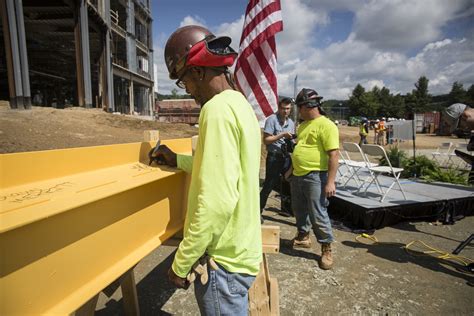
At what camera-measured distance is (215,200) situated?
106cm

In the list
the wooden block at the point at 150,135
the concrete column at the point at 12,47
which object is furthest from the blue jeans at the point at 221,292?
the concrete column at the point at 12,47

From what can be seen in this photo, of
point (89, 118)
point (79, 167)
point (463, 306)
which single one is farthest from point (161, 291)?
point (89, 118)

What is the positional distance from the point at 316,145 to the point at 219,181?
2689 millimetres

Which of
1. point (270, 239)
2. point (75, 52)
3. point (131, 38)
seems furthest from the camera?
point (131, 38)

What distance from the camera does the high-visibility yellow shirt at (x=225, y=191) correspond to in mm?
1067

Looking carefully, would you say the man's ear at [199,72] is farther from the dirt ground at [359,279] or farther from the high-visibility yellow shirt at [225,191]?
the dirt ground at [359,279]

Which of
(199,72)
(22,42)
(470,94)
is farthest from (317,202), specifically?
(470,94)

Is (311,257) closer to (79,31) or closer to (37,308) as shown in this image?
(37,308)

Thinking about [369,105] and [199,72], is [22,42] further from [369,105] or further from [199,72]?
[369,105]

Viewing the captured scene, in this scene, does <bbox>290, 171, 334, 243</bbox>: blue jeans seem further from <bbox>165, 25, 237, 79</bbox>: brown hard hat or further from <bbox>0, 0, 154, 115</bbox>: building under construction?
<bbox>0, 0, 154, 115</bbox>: building under construction

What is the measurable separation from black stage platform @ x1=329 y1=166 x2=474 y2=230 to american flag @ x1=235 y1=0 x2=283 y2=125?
7.74 ft

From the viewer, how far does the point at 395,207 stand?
481 centimetres
